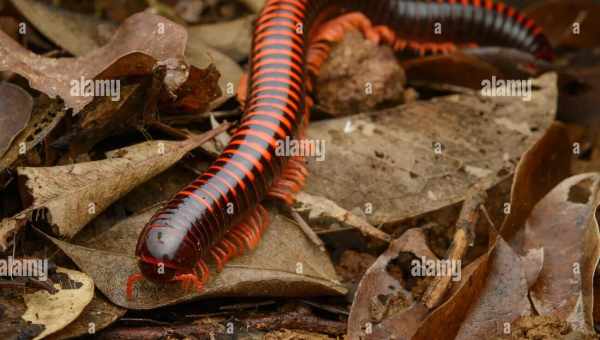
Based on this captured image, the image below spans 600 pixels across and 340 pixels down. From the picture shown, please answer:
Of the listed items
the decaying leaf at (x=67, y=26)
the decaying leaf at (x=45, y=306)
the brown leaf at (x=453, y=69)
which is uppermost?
the decaying leaf at (x=67, y=26)

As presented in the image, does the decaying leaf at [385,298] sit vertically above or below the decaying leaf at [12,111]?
below

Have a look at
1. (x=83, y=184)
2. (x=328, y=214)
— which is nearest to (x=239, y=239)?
(x=328, y=214)

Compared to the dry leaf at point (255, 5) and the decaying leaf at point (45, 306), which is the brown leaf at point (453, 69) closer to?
the dry leaf at point (255, 5)

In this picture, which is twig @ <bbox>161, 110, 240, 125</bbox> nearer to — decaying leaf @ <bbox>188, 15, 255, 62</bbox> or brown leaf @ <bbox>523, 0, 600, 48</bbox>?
decaying leaf @ <bbox>188, 15, 255, 62</bbox>

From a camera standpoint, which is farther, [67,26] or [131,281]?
[67,26]
